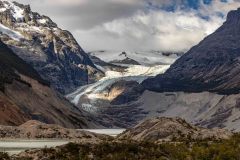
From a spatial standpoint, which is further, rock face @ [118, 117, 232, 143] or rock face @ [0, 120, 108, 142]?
rock face @ [0, 120, 108, 142]

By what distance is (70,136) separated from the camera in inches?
7244

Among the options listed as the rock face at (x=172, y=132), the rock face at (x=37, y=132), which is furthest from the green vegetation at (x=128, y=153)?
the rock face at (x=37, y=132)

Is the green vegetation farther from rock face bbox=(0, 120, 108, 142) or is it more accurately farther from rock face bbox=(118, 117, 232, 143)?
rock face bbox=(0, 120, 108, 142)

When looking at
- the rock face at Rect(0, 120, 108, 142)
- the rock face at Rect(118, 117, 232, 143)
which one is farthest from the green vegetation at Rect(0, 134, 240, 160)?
the rock face at Rect(0, 120, 108, 142)

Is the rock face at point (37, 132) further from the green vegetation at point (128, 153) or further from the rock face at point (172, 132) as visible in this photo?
the green vegetation at point (128, 153)

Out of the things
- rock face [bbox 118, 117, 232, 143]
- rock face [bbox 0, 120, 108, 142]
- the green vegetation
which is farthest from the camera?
rock face [bbox 0, 120, 108, 142]

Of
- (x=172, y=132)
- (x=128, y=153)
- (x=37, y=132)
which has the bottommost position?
(x=128, y=153)

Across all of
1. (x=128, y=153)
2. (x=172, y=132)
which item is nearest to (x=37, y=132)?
(x=172, y=132)

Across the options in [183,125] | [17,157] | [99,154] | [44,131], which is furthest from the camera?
[44,131]

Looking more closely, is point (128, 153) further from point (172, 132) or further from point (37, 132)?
point (37, 132)

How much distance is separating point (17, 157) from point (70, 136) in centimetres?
10603

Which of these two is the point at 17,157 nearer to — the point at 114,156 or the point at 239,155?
the point at 114,156

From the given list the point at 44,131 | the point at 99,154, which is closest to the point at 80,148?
the point at 99,154

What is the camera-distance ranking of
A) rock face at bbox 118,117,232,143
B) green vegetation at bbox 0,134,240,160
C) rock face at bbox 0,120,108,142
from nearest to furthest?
green vegetation at bbox 0,134,240,160 < rock face at bbox 118,117,232,143 < rock face at bbox 0,120,108,142
